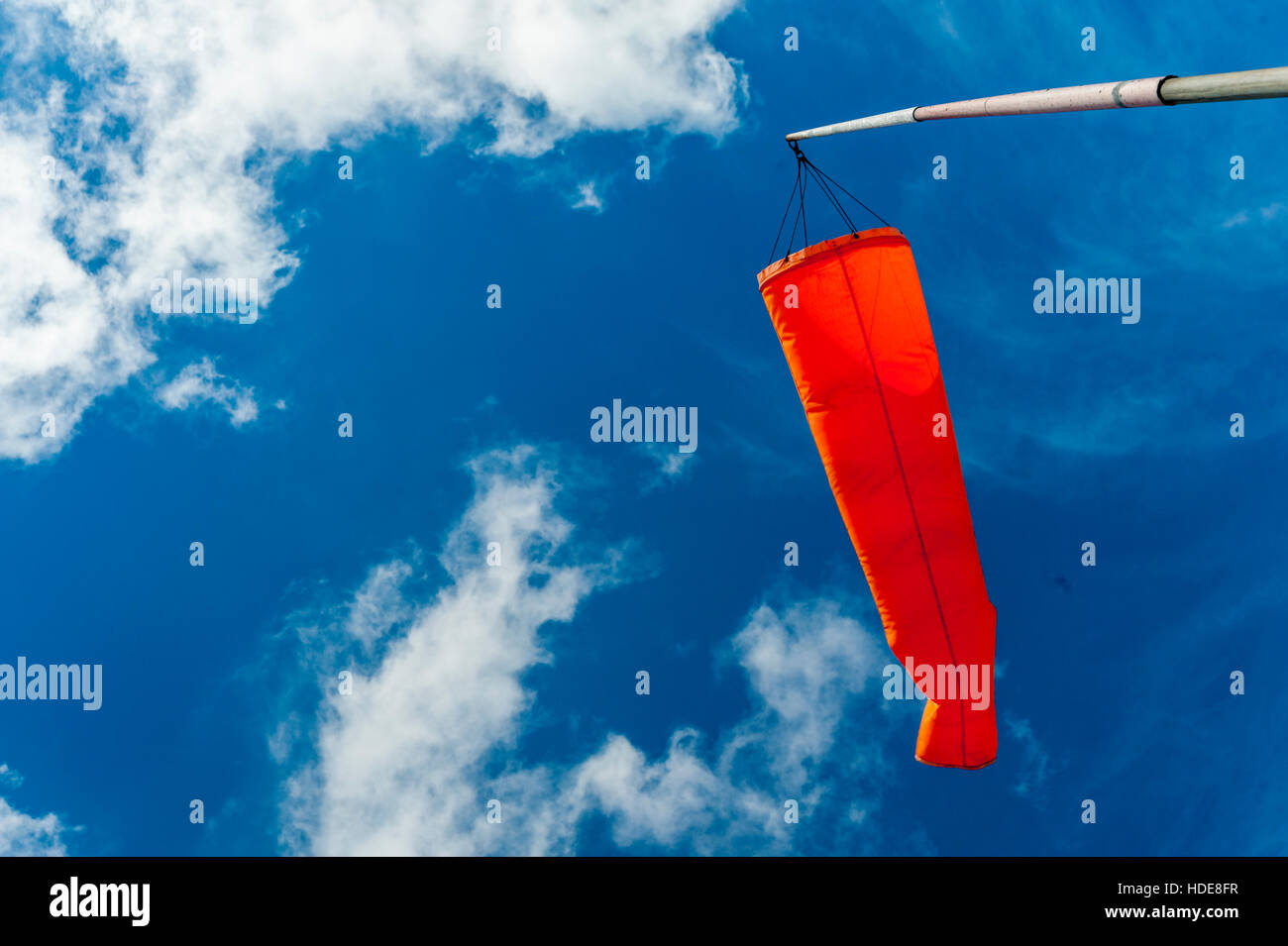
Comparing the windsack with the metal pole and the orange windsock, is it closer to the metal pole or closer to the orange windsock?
the orange windsock

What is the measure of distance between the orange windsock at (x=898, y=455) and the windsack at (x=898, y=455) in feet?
0.05

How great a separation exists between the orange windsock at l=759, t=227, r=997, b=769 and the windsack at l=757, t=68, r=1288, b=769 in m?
0.02

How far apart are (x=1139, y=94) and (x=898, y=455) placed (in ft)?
24.6

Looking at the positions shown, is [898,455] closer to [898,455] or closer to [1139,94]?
[898,455]

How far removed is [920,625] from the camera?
40.8 ft

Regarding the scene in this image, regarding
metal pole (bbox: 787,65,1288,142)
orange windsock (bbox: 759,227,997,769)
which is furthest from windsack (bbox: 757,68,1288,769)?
metal pole (bbox: 787,65,1288,142)

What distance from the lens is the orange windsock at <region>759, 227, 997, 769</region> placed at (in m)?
12.0

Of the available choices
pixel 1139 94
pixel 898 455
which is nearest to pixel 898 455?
pixel 898 455

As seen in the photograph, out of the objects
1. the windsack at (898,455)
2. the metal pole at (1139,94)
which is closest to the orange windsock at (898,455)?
the windsack at (898,455)

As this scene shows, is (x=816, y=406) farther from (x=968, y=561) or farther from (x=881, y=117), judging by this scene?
(x=881, y=117)

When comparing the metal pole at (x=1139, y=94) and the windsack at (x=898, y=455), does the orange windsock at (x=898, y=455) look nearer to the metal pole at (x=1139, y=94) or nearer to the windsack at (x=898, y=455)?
the windsack at (x=898, y=455)

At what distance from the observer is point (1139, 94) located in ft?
16.5

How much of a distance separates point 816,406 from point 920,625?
3754 millimetres

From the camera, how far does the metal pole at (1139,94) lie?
13.4ft
